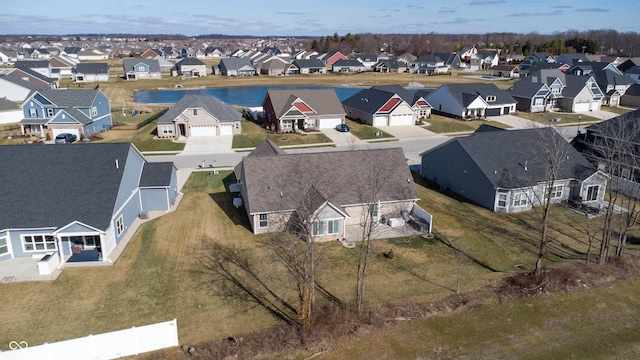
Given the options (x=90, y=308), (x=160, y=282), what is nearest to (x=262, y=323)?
(x=160, y=282)

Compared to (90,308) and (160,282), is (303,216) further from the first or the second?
(90,308)

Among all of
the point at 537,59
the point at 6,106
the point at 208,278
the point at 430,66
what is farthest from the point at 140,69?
the point at 537,59

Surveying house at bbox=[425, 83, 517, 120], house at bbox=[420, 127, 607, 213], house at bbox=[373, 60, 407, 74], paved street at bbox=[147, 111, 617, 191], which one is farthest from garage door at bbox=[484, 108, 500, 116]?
house at bbox=[373, 60, 407, 74]

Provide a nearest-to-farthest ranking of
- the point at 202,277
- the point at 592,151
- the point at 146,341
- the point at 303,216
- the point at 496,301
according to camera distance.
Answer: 1. the point at 146,341
2. the point at 496,301
3. the point at 202,277
4. the point at 303,216
5. the point at 592,151

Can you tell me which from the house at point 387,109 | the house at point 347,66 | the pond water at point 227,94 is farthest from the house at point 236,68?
the house at point 387,109

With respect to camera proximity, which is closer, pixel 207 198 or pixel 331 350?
pixel 331 350
